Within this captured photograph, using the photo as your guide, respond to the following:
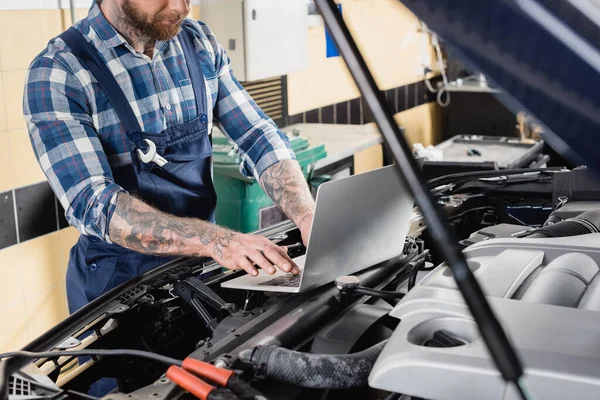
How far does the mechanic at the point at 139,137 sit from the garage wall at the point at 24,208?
1.03m

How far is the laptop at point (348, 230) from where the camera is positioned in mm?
1252

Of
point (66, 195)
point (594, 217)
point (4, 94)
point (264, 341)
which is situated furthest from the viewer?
point (4, 94)

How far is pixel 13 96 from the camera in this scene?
2992mm

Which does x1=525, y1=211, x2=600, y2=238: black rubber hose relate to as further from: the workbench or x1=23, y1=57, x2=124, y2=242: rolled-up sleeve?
the workbench

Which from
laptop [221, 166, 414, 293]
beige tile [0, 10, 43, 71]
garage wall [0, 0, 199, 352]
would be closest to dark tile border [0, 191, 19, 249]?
garage wall [0, 0, 199, 352]

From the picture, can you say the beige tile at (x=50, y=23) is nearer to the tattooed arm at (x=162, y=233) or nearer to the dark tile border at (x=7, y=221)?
the dark tile border at (x=7, y=221)

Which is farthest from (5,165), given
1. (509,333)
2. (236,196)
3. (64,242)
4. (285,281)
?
(509,333)

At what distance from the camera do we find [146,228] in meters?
1.78

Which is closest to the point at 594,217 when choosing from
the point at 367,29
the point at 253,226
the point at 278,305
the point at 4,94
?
the point at 278,305

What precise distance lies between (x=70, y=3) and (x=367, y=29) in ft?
11.0

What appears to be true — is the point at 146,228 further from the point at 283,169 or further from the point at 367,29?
the point at 367,29

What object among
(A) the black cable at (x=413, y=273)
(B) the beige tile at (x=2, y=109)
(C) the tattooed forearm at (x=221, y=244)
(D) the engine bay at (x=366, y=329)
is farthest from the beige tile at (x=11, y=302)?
(A) the black cable at (x=413, y=273)

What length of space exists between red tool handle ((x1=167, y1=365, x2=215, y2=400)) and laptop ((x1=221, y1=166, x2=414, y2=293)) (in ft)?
1.16

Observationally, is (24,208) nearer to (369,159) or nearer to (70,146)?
(70,146)
